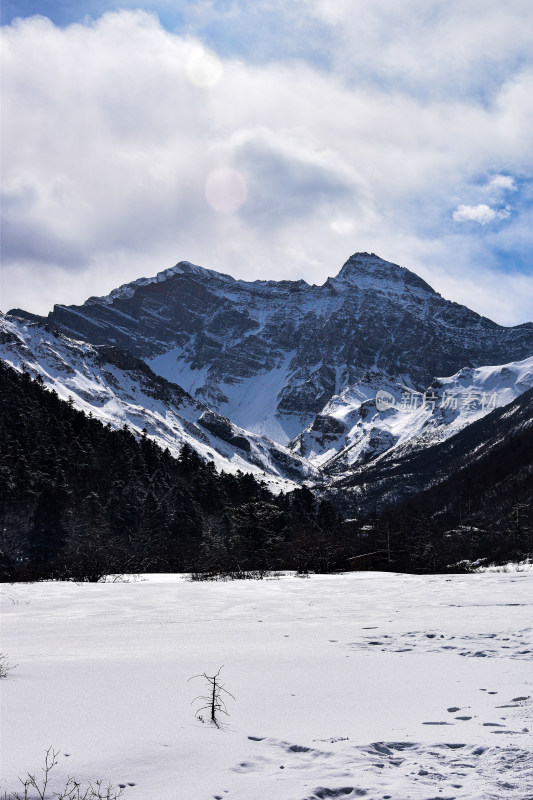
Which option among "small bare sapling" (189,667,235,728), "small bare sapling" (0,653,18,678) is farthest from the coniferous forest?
"small bare sapling" (189,667,235,728)

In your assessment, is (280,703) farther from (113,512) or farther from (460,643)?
(113,512)

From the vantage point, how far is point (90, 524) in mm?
50500

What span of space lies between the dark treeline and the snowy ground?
49.7ft

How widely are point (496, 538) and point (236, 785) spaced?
68.2 meters

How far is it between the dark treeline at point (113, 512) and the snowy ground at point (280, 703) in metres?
15.2

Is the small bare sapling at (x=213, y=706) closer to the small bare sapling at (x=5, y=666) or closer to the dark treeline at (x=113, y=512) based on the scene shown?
the small bare sapling at (x=5, y=666)

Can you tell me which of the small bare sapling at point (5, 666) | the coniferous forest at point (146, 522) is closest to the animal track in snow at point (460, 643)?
the small bare sapling at point (5, 666)

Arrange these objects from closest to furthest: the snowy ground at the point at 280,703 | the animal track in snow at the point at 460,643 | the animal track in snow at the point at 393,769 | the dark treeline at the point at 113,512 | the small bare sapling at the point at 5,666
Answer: the animal track in snow at the point at 393,769, the snowy ground at the point at 280,703, the small bare sapling at the point at 5,666, the animal track in snow at the point at 460,643, the dark treeline at the point at 113,512

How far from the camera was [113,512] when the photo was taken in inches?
2165

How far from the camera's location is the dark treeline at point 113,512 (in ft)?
126

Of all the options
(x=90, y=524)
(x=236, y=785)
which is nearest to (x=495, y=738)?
(x=236, y=785)

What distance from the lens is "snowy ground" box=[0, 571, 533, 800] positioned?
4.59m

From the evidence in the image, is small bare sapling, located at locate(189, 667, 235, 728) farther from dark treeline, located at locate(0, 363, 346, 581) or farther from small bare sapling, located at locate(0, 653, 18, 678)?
dark treeline, located at locate(0, 363, 346, 581)

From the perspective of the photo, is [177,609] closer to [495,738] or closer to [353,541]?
[495,738]
